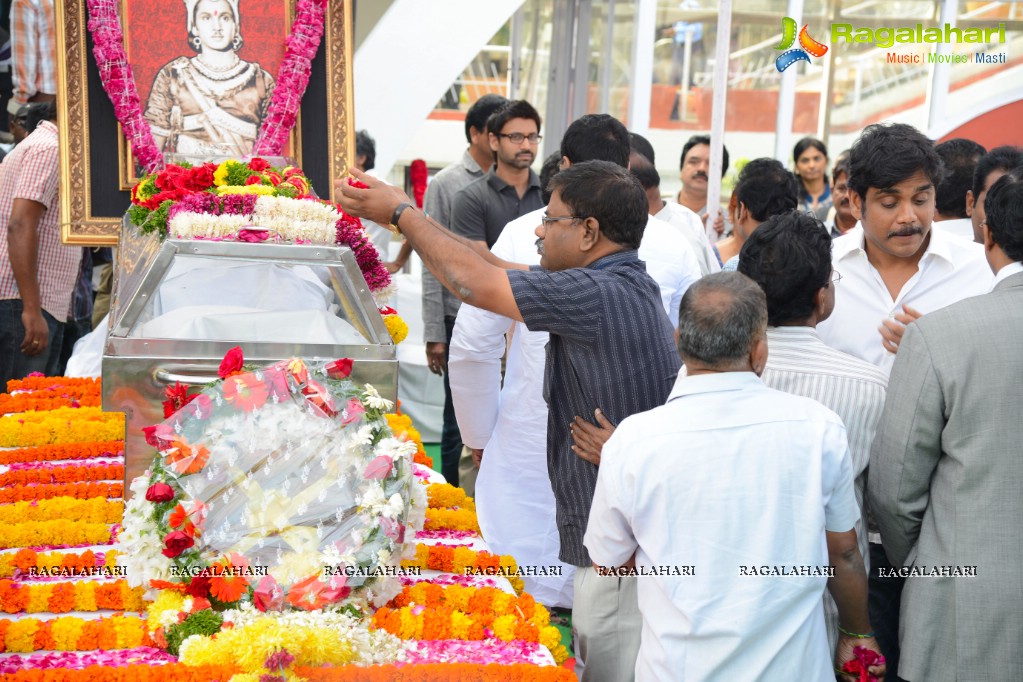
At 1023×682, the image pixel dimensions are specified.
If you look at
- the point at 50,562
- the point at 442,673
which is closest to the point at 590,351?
the point at 442,673

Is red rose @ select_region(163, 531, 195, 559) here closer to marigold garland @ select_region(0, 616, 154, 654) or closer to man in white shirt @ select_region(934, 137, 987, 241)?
marigold garland @ select_region(0, 616, 154, 654)

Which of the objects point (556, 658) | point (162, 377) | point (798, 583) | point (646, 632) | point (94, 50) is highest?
point (94, 50)

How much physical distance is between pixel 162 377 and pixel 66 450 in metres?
1.32

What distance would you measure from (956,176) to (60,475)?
11.4ft

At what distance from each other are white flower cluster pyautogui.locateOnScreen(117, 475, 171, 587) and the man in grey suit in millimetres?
1687

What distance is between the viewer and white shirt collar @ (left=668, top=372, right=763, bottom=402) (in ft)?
7.18

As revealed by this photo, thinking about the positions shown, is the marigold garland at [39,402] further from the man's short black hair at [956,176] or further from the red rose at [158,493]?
the man's short black hair at [956,176]

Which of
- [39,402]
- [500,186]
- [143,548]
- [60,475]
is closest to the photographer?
[143,548]

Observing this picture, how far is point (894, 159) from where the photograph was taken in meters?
2.99

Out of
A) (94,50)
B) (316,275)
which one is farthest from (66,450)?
(94,50)

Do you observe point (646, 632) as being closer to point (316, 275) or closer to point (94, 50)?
point (316, 275)

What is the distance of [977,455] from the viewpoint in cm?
237

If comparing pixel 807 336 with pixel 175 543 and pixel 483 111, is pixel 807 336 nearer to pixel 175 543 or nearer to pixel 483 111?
pixel 175 543

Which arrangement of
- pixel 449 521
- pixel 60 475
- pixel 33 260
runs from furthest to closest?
pixel 33 260
pixel 60 475
pixel 449 521
